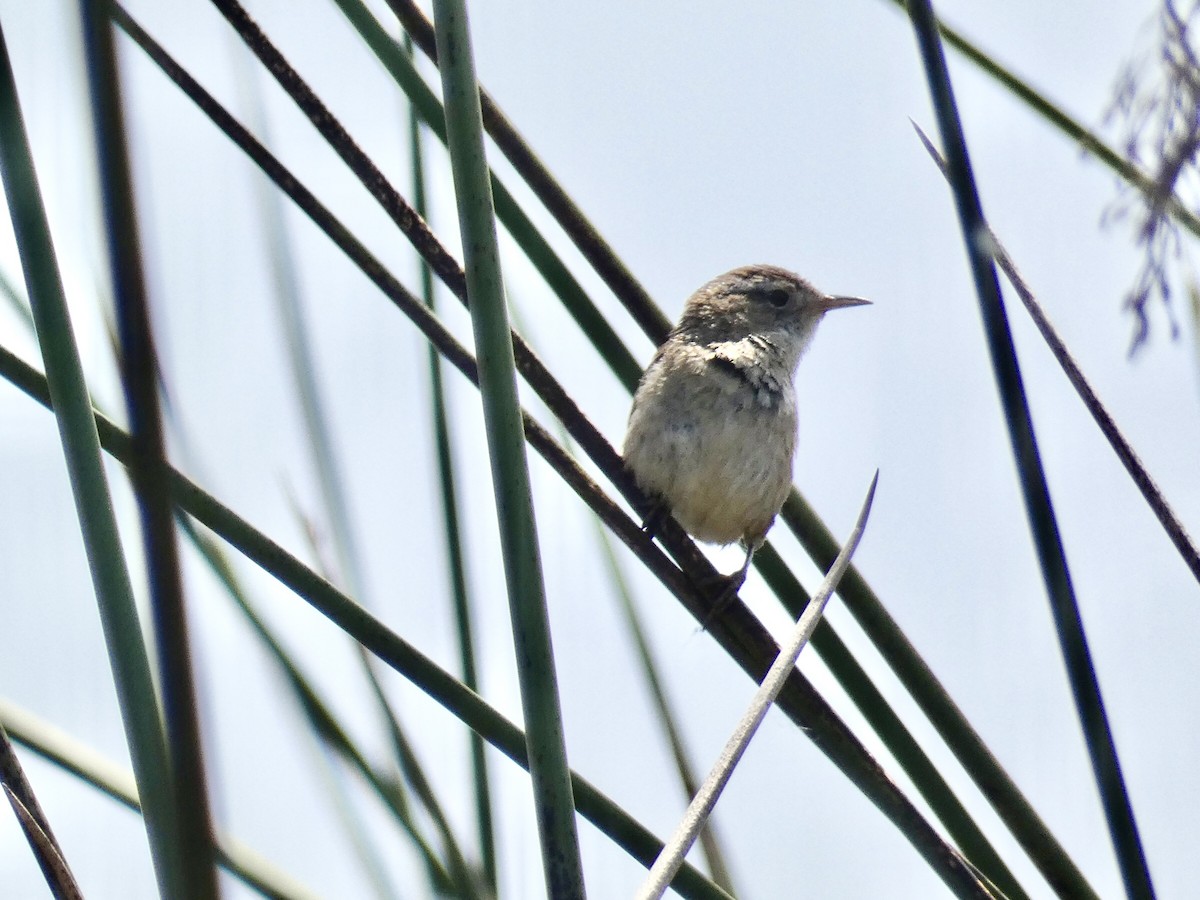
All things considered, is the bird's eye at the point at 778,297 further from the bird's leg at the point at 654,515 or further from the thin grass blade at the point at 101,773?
the thin grass blade at the point at 101,773

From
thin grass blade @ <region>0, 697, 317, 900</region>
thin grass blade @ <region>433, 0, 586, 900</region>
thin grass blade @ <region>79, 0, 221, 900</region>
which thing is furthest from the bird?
thin grass blade @ <region>79, 0, 221, 900</region>

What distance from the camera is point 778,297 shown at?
4.77 m

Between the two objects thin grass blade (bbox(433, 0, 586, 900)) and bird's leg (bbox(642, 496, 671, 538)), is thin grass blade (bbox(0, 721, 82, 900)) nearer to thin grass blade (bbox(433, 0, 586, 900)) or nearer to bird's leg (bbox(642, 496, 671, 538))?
thin grass blade (bbox(433, 0, 586, 900))

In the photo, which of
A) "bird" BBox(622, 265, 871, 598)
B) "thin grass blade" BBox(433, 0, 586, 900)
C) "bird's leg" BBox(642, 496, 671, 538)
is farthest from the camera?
"bird" BBox(622, 265, 871, 598)

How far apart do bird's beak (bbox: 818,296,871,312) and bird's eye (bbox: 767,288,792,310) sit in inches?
5.5

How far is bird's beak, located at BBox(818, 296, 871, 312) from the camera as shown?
15.8ft

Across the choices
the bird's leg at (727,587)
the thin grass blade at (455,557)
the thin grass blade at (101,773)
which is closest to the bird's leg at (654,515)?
the bird's leg at (727,587)

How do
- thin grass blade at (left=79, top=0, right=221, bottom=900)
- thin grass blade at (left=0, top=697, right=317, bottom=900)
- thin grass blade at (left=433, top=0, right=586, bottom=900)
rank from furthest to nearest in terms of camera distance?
1. thin grass blade at (left=0, top=697, right=317, bottom=900)
2. thin grass blade at (left=433, top=0, right=586, bottom=900)
3. thin grass blade at (left=79, top=0, right=221, bottom=900)

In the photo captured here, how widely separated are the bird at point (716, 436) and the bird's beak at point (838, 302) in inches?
20.1

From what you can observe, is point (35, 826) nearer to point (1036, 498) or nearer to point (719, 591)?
point (1036, 498)

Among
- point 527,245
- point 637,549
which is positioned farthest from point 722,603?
point 527,245

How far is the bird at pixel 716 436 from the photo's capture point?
389cm

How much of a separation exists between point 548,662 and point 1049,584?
51 centimetres

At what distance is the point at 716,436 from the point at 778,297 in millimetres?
1050
